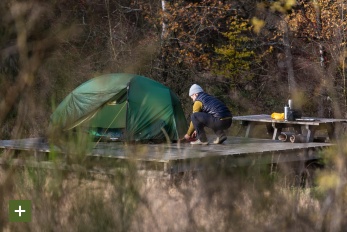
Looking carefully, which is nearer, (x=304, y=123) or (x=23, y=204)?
(x=23, y=204)

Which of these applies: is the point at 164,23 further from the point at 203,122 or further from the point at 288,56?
the point at 203,122

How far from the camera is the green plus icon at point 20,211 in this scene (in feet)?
10.8

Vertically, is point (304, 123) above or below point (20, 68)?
below

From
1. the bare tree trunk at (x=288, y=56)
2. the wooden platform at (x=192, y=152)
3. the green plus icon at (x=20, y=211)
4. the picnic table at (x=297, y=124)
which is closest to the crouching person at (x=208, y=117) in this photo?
the wooden platform at (x=192, y=152)

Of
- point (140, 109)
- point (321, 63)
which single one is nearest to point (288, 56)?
point (321, 63)

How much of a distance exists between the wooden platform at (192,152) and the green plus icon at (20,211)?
0.23 m

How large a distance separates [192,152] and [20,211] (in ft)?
15.2

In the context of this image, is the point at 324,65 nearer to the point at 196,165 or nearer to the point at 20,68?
the point at 196,165

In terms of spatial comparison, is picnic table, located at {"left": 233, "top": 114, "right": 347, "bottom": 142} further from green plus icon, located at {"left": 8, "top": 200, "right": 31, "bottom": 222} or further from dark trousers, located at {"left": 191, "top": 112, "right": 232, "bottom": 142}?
green plus icon, located at {"left": 8, "top": 200, "right": 31, "bottom": 222}

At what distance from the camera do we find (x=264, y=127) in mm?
15641

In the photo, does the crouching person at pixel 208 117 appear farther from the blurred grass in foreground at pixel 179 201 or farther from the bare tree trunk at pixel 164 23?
the bare tree trunk at pixel 164 23

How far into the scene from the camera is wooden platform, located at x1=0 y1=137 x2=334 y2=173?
332cm

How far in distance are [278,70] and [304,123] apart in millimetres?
11259

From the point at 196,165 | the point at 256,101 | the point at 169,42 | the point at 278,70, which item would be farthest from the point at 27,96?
the point at 278,70
